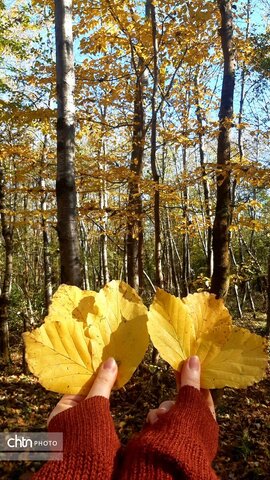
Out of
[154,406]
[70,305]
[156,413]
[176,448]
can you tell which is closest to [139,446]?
[176,448]

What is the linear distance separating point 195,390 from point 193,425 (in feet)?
0.21

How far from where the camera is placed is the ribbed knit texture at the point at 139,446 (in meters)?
0.55

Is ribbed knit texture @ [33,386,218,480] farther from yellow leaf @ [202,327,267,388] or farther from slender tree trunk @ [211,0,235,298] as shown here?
slender tree trunk @ [211,0,235,298]

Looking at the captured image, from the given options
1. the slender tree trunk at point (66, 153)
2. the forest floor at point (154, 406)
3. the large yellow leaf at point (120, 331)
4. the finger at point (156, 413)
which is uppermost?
the slender tree trunk at point (66, 153)

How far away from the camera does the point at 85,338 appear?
2.03 ft

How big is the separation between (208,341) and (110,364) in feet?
0.64

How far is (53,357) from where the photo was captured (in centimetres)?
60

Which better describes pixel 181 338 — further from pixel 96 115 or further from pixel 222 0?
pixel 96 115

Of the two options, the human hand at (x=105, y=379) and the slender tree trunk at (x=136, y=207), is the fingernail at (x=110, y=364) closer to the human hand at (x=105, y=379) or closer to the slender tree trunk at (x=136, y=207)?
the human hand at (x=105, y=379)

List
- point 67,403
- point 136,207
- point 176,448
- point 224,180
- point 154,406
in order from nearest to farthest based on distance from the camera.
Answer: point 176,448 → point 67,403 → point 224,180 → point 154,406 → point 136,207

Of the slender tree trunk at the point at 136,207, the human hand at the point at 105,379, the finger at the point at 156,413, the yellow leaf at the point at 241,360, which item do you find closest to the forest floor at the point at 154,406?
the slender tree trunk at the point at 136,207

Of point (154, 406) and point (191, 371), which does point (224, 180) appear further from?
point (191, 371)

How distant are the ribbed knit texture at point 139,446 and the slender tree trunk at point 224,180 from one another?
13.1ft

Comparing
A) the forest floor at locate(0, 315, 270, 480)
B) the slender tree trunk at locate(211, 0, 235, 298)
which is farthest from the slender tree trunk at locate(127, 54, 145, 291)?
the forest floor at locate(0, 315, 270, 480)
